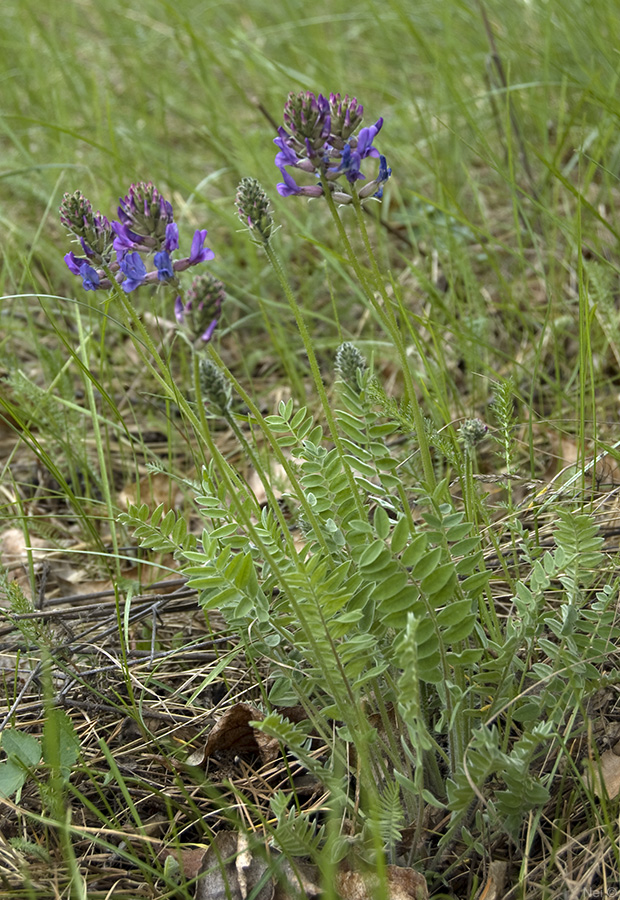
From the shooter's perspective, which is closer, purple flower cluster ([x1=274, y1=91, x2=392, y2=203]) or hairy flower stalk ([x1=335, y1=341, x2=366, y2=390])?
purple flower cluster ([x1=274, y1=91, x2=392, y2=203])

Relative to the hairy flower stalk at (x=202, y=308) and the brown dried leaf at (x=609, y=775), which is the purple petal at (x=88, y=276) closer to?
the hairy flower stalk at (x=202, y=308)

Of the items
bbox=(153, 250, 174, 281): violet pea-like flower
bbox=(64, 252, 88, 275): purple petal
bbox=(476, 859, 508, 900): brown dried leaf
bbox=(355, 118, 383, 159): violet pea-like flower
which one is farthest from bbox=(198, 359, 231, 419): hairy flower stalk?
bbox=(476, 859, 508, 900): brown dried leaf

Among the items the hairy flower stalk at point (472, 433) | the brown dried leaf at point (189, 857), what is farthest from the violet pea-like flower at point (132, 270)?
the brown dried leaf at point (189, 857)

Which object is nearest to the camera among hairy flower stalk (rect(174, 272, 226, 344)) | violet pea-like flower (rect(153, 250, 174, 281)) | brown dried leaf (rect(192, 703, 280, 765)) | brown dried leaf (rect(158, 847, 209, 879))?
hairy flower stalk (rect(174, 272, 226, 344))

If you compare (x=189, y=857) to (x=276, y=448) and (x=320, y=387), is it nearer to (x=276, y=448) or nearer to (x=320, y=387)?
(x=276, y=448)

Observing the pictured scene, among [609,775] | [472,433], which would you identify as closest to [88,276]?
[472,433]

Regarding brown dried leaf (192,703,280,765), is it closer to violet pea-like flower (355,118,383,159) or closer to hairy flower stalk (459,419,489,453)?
hairy flower stalk (459,419,489,453)

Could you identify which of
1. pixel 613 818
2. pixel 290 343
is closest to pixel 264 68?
pixel 290 343
